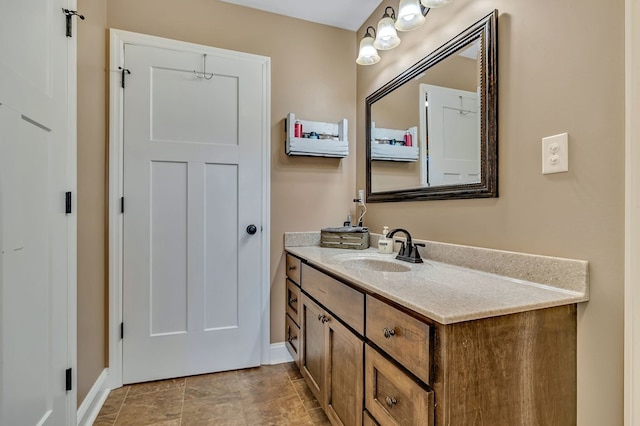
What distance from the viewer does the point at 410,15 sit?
1.51 m

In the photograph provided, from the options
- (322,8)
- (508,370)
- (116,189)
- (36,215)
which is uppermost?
(322,8)

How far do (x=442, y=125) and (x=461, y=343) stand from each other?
→ 112cm

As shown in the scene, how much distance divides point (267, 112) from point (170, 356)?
1718 mm

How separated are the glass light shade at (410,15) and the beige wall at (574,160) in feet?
0.78

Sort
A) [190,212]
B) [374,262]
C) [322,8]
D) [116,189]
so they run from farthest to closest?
1. [322,8]
2. [190,212]
3. [116,189]
4. [374,262]

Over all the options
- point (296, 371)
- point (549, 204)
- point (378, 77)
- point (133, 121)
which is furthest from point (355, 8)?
point (296, 371)

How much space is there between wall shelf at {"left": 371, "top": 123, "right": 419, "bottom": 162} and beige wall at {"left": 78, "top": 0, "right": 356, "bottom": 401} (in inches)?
11.5

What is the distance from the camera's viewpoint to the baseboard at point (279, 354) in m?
2.14

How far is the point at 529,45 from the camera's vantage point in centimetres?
112

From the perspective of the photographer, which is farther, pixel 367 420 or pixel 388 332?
pixel 367 420

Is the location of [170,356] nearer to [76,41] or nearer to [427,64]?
[76,41]

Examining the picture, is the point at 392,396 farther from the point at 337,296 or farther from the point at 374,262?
the point at 374,262

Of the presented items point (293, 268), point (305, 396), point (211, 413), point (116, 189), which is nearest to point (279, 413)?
point (305, 396)

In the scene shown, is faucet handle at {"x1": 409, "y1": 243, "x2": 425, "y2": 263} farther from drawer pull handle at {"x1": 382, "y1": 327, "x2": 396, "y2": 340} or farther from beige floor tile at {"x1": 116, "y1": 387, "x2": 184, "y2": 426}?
beige floor tile at {"x1": 116, "y1": 387, "x2": 184, "y2": 426}
